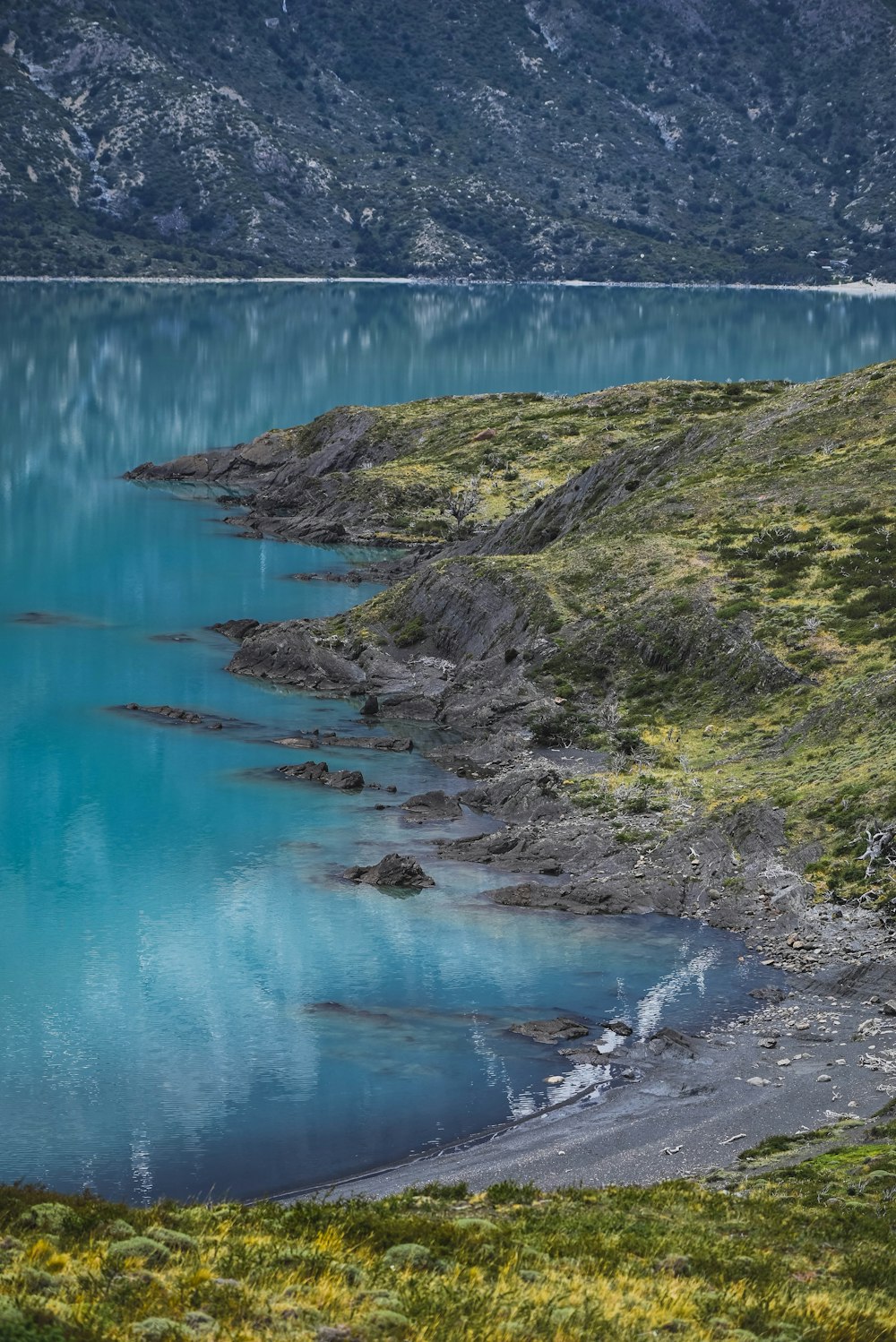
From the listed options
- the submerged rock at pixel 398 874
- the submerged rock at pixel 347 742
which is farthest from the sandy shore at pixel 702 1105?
the submerged rock at pixel 347 742

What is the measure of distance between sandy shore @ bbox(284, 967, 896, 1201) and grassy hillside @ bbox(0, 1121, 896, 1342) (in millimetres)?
5761

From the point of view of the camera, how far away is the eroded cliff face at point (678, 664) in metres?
69.5

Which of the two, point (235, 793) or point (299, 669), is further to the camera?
point (299, 669)

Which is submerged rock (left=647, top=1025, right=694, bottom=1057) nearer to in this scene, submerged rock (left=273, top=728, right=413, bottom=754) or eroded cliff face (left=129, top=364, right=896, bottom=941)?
eroded cliff face (left=129, top=364, right=896, bottom=941)

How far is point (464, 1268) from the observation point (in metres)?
32.3

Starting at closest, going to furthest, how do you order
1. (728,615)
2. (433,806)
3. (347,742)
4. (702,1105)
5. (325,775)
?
(702,1105)
(433,806)
(325,775)
(347,742)
(728,615)

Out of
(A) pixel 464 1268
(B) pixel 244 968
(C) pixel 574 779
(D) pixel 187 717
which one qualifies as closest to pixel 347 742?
(D) pixel 187 717

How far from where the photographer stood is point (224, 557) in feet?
466

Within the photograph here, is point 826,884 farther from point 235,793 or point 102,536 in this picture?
point 102,536

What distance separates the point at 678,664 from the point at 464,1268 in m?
58.9

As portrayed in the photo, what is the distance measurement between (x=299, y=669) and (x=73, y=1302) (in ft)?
244

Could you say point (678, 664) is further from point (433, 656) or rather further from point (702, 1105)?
point (702, 1105)

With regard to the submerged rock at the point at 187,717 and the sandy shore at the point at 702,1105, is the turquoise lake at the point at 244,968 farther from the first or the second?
the sandy shore at the point at 702,1105

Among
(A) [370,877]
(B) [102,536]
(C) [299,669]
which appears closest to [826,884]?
(A) [370,877]
